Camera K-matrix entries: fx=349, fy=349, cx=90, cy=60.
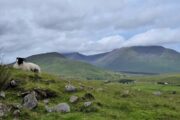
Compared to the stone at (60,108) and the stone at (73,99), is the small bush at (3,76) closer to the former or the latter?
the stone at (60,108)

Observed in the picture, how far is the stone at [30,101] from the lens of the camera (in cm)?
Result: 3219

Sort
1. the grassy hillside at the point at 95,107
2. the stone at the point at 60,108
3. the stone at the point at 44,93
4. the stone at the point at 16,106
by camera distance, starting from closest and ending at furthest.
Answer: the grassy hillside at the point at 95,107
the stone at the point at 16,106
the stone at the point at 60,108
the stone at the point at 44,93

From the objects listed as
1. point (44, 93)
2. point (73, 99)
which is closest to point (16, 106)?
point (44, 93)

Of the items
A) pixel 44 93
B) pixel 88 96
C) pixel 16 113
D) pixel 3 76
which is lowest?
pixel 16 113

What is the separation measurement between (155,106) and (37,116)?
43.5ft

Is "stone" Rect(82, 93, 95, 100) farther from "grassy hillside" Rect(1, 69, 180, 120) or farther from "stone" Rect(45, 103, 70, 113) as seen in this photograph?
"stone" Rect(45, 103, 70, 113)

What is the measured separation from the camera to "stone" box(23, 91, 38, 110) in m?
32.2

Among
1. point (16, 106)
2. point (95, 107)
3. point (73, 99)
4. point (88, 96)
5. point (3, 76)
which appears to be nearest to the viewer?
point (16, 106)

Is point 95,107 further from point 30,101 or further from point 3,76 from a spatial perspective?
point 3,76

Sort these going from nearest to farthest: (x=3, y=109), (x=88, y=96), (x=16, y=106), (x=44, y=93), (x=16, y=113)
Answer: (x=16, y=113) < (x=3, y=109) < (x=16, y=106) < (x=88, y=96) < (x=44, y=93)

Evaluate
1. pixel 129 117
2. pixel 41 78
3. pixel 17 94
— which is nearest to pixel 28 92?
pixel 17 94

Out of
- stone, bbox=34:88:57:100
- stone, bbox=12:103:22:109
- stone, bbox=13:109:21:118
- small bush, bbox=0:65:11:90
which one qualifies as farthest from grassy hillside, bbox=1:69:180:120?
small bush, bbox=0:65:11:90

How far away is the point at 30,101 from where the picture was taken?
3262cm

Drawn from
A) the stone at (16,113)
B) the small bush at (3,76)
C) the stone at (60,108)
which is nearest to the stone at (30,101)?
the stone at (60,108)
